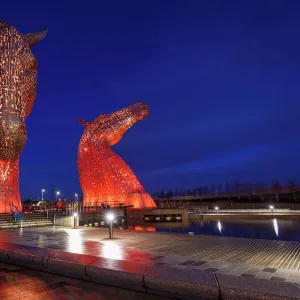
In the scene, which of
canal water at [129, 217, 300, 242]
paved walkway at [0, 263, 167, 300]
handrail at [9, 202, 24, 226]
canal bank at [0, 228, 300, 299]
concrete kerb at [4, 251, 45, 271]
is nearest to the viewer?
canal bank at [0, 228, 300, 299]

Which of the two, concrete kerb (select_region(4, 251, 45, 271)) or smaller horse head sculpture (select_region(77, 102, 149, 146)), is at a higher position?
smaller horse head sculpture (select_region(77, 102, 149, 146))

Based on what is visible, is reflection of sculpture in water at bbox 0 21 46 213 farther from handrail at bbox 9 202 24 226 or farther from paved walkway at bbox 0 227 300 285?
paved walkway at bbox 0 227 300 285

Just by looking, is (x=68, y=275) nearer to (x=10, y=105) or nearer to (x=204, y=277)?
(x=204, y=277)

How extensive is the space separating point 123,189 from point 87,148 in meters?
4.83

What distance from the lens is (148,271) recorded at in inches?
192

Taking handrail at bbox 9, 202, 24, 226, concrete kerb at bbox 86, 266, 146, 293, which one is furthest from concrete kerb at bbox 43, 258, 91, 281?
handrail at bbox 9, 202, 24, 226

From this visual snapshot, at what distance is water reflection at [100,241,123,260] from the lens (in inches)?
277

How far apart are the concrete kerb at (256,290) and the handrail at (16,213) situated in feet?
55.3

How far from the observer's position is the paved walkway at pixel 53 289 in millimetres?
4609

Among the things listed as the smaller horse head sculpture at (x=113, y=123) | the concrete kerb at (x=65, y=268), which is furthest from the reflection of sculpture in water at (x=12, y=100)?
the concrete kerb at (x=65, y=268)

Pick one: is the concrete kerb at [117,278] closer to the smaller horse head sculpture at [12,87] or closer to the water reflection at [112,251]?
the water reflection at [112,251]

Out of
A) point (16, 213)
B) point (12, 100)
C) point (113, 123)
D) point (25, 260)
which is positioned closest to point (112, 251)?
point (25, 260)

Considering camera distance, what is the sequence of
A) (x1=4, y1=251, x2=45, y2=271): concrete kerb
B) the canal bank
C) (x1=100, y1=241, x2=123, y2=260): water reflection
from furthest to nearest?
(x1=100, y1=241, x2=123, y2=260): water reflection → (x1=4, y1=251, x2=45, y2=271): concrete kerb → the canal bank

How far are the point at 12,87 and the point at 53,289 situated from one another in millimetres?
17691
